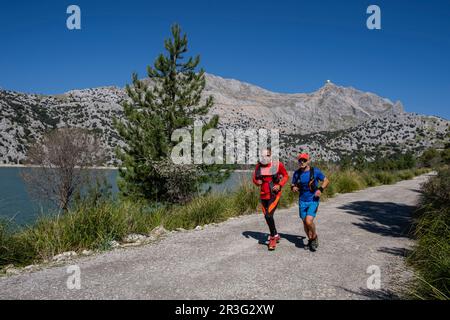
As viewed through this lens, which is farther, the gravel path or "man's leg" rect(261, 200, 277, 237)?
"man's leg" rect(261, 200, 277, 237)

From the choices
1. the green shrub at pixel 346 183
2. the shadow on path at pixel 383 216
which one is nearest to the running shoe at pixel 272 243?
the shadow on path at pixel 383 216

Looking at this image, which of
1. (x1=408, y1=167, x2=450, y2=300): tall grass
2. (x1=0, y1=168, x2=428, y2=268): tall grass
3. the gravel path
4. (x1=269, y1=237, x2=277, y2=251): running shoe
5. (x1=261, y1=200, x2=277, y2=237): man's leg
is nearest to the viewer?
(x1=408, y1=167, x2=450, y2=300): tall grass

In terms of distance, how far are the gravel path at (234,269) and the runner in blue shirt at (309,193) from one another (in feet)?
1.16

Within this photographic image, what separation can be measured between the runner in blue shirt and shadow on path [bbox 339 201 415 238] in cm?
278

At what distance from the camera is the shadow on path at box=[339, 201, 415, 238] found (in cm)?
876

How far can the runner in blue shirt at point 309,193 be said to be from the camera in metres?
6.51

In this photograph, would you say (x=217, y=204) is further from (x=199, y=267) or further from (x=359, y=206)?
(x=359, y=206)

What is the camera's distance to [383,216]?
1082 centimetres

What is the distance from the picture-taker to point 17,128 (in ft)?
246

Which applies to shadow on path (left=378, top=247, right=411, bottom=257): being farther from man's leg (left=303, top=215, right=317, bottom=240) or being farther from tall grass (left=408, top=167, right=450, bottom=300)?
man's leg (left=303, top=215, right=317, bottom=240)

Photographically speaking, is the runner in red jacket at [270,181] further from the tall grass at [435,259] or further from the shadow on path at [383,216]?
the shadow on path at [383,216]

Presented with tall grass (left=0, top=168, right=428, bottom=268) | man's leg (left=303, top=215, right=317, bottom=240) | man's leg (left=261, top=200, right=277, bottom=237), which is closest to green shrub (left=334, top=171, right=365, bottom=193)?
tall grass (left=0, top=168, right=428, bottom=268)
